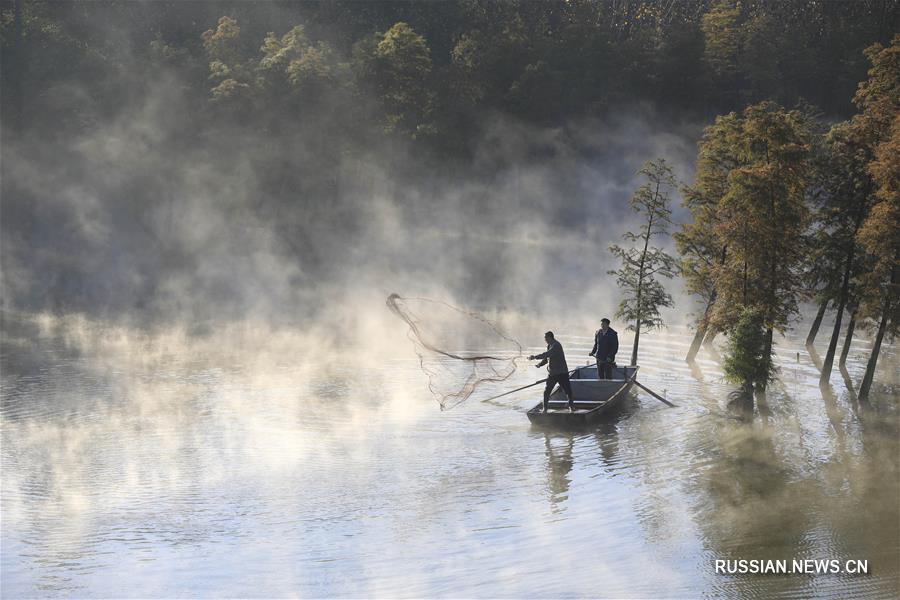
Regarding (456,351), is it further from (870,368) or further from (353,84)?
(353,84)

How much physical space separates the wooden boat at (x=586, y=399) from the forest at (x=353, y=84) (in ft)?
18.3

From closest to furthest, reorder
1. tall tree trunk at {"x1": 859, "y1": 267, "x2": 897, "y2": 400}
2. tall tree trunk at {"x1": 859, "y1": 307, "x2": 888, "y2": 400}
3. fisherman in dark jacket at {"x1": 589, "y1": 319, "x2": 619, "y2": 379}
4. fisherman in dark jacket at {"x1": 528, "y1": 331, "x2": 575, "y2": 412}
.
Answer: fisherman in dark jacket at {"x1": 528, "y1": 331, "x2": 575, "y2": 412} → tall tree trunk at {"x1": 859, "y1": 267, "x2": 897, "y2": 400} → tall tree trunk at {"x1": 859, "y1": 307, "x2": 888, "y2": 400} → fisherman in dark jacket at {"x1": 589, "y1": 319, "x2": 619, "y2": 379}

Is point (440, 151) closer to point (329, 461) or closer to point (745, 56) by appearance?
point (745, 56)

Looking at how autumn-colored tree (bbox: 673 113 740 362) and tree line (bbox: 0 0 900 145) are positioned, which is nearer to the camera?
autumn-colored tree (bbox: 673 113 740 362)

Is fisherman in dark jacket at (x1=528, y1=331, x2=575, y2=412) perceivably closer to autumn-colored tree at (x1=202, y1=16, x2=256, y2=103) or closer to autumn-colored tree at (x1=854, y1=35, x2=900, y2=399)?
autumn-colored tree at (x1=854, y1=35, x2=900, y2=399)

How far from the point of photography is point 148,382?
33.6 meters

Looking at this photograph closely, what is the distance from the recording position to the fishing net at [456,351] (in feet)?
97.4

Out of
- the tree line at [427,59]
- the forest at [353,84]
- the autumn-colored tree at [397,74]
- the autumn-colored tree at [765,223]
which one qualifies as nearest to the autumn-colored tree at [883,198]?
the autumn-colored tree at [765,223]

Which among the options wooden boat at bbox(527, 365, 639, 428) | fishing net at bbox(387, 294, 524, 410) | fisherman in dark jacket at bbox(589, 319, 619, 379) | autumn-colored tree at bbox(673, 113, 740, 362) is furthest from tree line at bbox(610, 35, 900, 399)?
fishing net at bbox(387, 294, 524, 410)

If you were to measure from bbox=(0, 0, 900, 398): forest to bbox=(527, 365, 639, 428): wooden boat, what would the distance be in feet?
18.3

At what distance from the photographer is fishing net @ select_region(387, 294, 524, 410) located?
2969 centimetres

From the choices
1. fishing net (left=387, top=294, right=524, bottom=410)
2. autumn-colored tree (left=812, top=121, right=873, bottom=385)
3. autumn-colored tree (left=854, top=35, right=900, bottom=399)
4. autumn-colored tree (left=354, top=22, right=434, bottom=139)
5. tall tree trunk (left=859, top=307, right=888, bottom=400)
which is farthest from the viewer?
autumn-colored tree (left=354, top=22, right=434, bottom=139)

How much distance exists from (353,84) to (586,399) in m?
57.7

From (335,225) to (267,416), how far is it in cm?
5309
